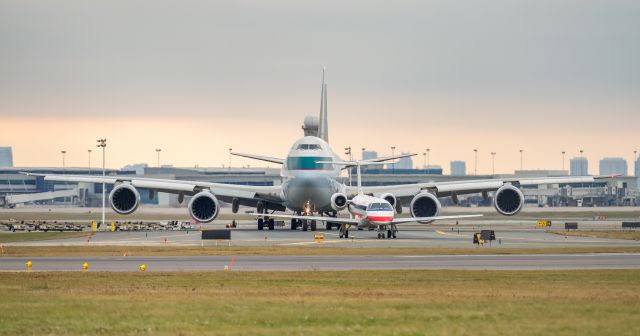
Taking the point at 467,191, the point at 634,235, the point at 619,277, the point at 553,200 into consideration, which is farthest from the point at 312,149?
the point at 553,200

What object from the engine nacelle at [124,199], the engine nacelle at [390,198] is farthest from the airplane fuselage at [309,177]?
the engine nacelle at [124,199]

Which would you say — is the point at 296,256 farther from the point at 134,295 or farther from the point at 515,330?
the point at 515,330

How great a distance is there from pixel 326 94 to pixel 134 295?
236 feet

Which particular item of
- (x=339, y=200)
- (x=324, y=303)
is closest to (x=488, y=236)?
(x=339, y=200)

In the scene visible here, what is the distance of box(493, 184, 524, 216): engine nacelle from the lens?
A: 85.3 metres

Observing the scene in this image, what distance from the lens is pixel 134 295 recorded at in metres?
33.4

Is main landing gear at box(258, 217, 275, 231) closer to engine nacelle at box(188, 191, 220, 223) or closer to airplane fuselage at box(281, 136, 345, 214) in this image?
airplane fuselage at box(281, 136, 345, 214)

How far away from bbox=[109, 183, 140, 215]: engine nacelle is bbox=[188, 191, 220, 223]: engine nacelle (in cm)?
472

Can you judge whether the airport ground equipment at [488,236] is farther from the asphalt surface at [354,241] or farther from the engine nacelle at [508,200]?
the engine nacelle at [508,200]

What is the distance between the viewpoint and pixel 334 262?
162ft

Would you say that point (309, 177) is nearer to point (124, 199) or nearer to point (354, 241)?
point (124, 199)

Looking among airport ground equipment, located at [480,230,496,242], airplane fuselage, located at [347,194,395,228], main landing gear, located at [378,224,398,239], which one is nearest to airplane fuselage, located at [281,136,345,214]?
airplane fuselage, located at [347,194,395,228]

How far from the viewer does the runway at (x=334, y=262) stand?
45.9 m

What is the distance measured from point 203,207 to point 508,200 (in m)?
23.5
